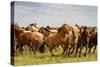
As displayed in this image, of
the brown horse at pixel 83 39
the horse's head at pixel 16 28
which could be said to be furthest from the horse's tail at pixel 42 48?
the brown horse at pixel 83 39

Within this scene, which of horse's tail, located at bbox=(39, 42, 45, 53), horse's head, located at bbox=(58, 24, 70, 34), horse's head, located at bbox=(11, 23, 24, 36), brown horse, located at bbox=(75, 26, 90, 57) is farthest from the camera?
brown horse, located at bbox=(75, 26, 90, 57)

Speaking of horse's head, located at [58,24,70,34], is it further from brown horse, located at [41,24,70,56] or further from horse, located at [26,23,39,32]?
horse, located at [26,23,39,32]

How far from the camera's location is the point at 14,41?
268 cm

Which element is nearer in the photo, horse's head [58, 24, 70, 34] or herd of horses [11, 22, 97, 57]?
herd of horses [11, 22, 97, 57]

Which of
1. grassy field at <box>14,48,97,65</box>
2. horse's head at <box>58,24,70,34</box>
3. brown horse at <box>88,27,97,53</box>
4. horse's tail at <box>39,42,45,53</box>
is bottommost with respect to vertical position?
grassy field at <box>14,48,97,65</box>

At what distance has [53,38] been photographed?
2.89 m

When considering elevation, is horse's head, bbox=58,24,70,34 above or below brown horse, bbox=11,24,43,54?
above

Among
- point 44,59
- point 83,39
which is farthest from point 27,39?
point 83,39

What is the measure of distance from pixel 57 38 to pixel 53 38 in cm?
6

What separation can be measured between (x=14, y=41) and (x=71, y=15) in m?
0.87

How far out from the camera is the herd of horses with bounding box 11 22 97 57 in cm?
271

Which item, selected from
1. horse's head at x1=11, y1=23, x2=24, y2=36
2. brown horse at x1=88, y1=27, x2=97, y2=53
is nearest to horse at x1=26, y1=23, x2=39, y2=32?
horse's head at x1=11, y1=23, x2=24, y2=36
